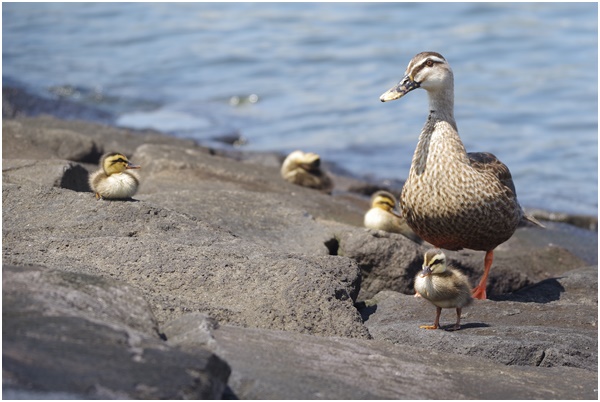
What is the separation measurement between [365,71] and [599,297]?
42.9 feet

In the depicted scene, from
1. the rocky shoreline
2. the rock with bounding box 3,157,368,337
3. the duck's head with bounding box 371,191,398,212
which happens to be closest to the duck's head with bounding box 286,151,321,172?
the rocky shoreline

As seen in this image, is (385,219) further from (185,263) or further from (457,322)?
(185,263)

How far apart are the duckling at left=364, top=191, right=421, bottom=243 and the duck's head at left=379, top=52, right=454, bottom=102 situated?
68.2 inches

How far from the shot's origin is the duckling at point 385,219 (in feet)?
29.6

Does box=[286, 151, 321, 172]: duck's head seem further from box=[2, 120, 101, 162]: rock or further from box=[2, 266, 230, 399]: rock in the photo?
box=[2, 266, 230, 399]: rock

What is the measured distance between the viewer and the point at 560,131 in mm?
15930

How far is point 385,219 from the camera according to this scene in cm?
905

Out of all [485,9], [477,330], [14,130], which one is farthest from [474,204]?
[485,9]

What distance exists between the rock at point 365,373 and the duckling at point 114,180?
2.65 metres

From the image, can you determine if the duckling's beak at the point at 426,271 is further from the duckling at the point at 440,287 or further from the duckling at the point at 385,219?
the duckling at the point at 385,219

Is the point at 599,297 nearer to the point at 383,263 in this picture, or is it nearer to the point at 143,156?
the point at 383,263

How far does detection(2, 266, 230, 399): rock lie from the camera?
3756mm

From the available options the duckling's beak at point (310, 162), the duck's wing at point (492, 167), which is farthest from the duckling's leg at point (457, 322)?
the duckling's beak at point (310, 162)

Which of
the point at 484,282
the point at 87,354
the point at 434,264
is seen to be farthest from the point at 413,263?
the point at 87,354
